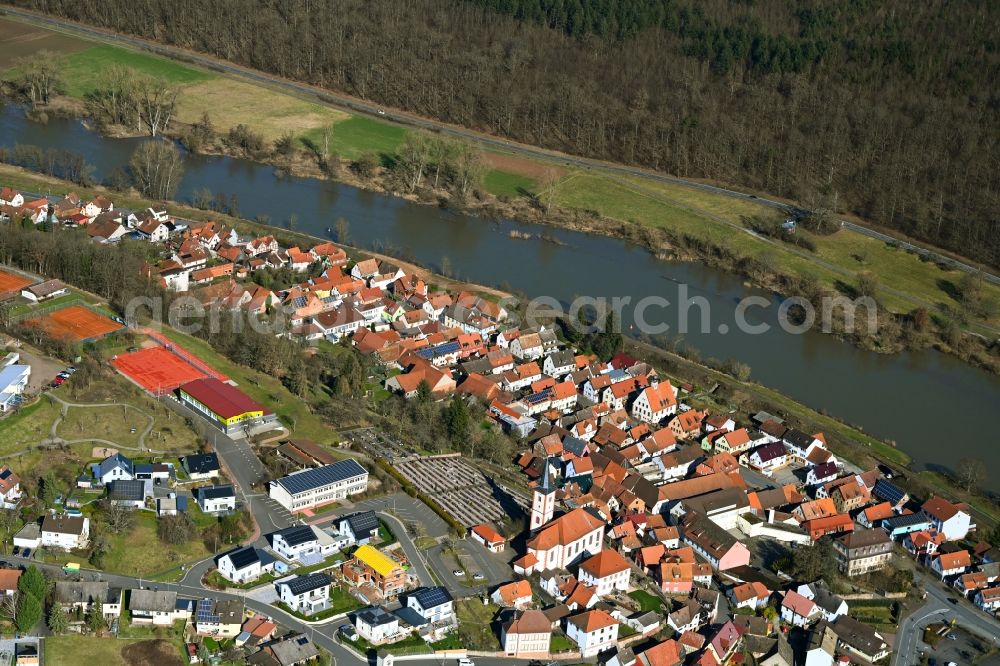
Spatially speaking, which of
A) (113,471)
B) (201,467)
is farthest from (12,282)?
(201,467)

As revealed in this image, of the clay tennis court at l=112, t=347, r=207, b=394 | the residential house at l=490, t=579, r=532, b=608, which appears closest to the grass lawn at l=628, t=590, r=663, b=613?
the residential house at l=490, t=579, r=532, b=608

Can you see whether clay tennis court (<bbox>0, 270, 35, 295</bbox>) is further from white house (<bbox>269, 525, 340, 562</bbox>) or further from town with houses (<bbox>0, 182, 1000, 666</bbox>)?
white house (<bbox>269, 525, 340, 562</bbox>)

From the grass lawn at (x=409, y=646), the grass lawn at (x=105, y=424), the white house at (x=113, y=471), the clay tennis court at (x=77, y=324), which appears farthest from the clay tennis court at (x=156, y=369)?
the grass lawn at (x=409, y=646)

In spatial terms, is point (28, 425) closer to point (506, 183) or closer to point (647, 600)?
point (647, 600)

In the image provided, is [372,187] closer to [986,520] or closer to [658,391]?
[658,391]

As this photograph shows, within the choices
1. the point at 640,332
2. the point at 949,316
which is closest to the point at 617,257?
the point at 640,332

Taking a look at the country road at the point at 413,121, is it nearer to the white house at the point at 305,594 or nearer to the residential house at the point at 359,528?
the residential house at the point at 359,528
